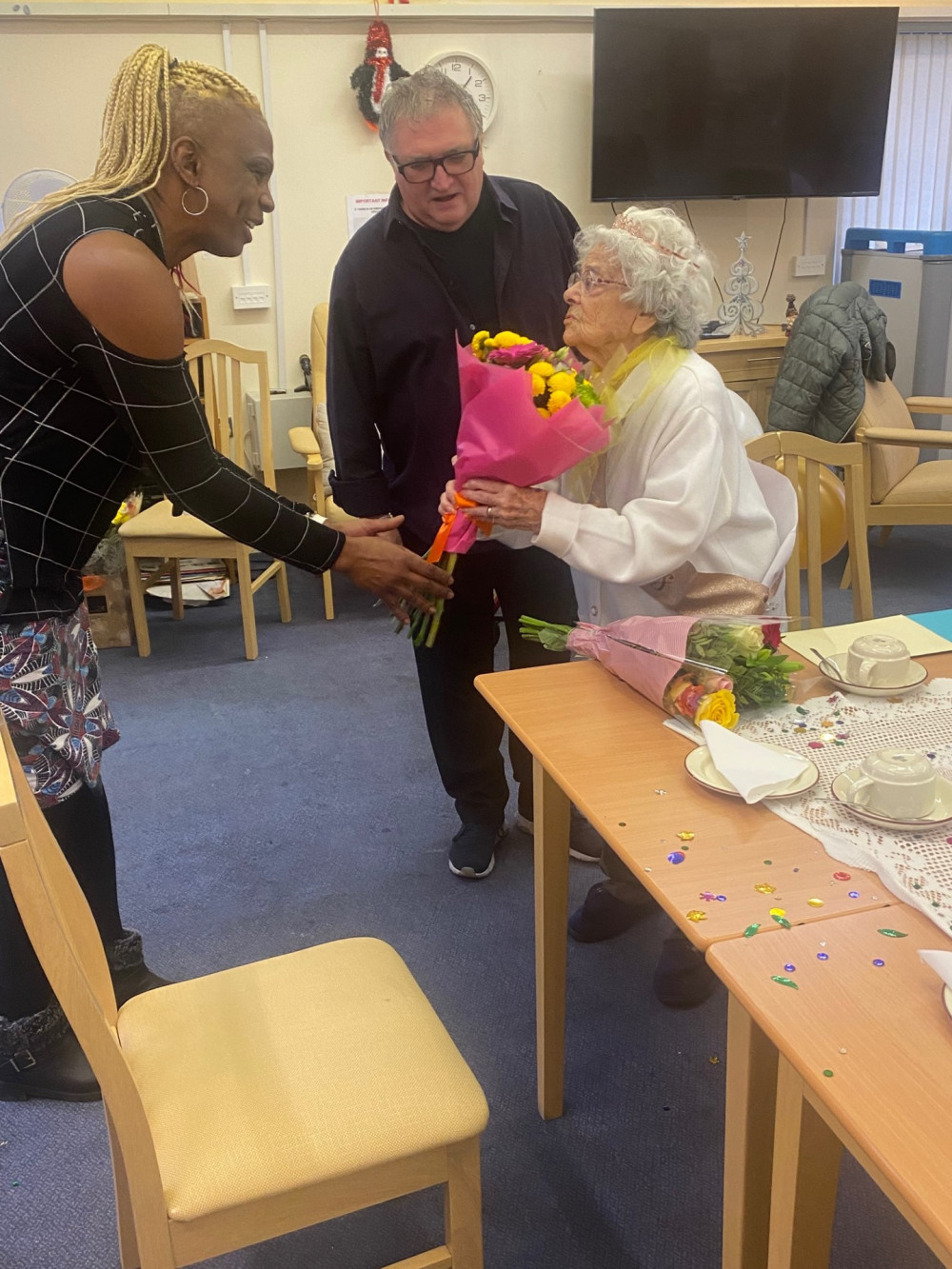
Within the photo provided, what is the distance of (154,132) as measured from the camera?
4.98ft

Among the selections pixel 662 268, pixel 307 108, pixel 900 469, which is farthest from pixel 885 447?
pixel 307 108

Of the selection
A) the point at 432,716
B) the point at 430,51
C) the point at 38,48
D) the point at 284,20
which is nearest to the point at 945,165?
the point at 430,51

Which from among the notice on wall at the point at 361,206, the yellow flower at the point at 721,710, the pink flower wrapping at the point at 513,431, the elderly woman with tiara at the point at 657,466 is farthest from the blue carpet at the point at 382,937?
the notice on wall at the point at 361,206

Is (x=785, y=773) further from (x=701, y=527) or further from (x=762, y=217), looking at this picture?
(x=762, y=217)

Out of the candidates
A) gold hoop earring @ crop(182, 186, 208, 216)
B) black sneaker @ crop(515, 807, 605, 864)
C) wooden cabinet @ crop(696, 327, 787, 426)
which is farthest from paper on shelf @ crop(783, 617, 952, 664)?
wooden cabinet @ crop(696, 327, 787, 426)

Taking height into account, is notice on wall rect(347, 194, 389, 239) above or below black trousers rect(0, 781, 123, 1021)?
above

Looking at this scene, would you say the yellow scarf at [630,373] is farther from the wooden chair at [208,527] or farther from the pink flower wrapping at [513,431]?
the wooden chair at [208,527]

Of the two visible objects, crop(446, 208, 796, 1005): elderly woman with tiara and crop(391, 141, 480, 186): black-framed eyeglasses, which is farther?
crop(391, 141, 480, 186): black-framed eyeglasses

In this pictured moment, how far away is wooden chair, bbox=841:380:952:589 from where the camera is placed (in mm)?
3705

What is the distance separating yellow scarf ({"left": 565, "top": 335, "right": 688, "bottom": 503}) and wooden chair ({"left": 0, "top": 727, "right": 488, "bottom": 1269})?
35.7 inches

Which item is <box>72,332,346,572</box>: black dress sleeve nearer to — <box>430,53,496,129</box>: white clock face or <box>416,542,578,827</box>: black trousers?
<box>416,542,578,827</box>: black trousers

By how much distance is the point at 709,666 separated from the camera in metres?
1.47

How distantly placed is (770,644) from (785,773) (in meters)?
0.31

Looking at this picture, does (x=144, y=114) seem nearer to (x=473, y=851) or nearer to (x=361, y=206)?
(x=473, y=851)
